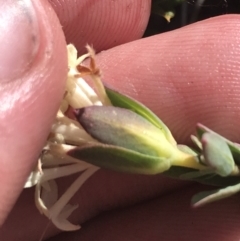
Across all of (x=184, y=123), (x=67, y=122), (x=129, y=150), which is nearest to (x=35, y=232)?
(x=184, y=123)

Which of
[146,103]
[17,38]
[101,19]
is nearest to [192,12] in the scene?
[101,19]

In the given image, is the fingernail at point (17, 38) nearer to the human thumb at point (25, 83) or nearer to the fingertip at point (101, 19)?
the human thumb at point (25, 83)

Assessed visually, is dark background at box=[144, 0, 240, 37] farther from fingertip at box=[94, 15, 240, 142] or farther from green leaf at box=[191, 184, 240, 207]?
green leaf at box=[191, 184, 240, 207]

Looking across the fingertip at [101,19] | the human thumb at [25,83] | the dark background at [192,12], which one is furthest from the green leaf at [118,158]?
the dark background at [192,12]

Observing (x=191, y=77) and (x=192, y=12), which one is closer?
(x=191, y=77)

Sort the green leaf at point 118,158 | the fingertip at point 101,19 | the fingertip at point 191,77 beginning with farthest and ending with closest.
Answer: the fingertip at point 101,19, the fingertip at point 191,77, the green leaf at point 118,158

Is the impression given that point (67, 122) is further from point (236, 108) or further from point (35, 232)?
point (35, 232)

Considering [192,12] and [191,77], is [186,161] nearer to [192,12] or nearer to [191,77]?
[191,77]
